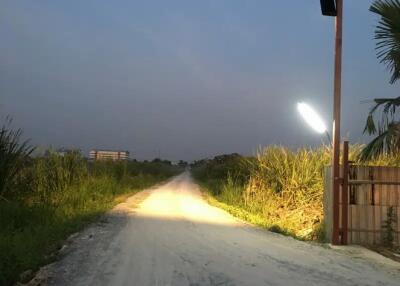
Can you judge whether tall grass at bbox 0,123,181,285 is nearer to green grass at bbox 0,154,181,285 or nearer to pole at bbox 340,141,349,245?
green grass at bbox 0,154,181,285

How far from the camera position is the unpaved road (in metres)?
8.60

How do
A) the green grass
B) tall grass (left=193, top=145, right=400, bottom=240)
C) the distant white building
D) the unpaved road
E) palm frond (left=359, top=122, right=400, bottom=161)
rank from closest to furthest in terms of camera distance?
the unpaved road < the green grass < palm frond (left=359, top=122, right=400, bottom=161) < tall grass (left=193, top=145, right=400, bottom=240) < the distant white building

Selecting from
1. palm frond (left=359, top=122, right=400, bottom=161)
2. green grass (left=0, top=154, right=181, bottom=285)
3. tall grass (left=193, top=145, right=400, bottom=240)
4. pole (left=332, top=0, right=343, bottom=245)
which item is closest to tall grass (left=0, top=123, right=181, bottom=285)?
green grass (left=0, top=154, right=181, bottom=285)

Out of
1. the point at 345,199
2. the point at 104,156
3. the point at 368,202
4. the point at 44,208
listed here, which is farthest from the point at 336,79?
the point at 104,156

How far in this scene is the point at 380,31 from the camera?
45.8 feet

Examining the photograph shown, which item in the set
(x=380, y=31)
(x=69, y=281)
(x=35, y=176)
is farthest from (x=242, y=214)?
(x=69, y=281)

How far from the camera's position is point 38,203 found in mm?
15961

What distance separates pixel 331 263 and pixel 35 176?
10832mm

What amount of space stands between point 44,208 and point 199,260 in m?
6.50

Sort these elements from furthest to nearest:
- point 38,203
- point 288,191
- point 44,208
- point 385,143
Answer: point 288,191
point 38,203
point 44,208
point 385,143

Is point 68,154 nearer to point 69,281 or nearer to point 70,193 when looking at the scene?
point 70,193

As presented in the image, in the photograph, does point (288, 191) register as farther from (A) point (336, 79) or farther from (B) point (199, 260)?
(B) point (199, 260)

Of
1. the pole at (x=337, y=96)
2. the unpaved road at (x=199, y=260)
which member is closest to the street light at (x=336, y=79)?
the pole at (x=337, y=96)

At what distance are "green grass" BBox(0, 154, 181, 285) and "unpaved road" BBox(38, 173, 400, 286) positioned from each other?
1.54 feet
